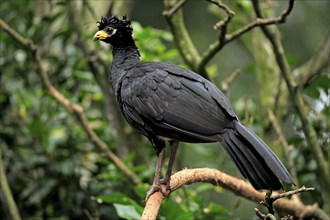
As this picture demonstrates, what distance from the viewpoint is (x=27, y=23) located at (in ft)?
17.8

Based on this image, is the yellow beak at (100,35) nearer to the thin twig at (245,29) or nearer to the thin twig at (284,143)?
the thin twig at (245,29)

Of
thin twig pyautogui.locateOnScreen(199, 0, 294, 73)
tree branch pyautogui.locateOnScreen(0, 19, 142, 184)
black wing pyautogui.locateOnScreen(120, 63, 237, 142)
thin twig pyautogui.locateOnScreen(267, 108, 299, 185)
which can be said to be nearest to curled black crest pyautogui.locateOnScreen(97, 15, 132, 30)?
black wing pyautogui.locateOnScreen(120, 63, 237, 142)

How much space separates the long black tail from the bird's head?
109cm

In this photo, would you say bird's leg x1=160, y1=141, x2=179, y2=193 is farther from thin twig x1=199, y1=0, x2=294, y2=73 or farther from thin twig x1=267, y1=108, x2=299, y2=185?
thin twig x1=267, y1=108, x2=299, y2=185

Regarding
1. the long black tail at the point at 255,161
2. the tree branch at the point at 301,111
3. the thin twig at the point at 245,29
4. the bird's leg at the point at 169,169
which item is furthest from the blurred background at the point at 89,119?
the long black tail at the point at 255,161

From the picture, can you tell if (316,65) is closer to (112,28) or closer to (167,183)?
(112,28)

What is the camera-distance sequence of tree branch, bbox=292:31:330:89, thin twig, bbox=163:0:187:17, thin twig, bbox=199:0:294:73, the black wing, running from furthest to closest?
tree branch, bbox=292:31:330:89, thin twig, bbox=163:0:187:17, thin twig, bbox=199:0:294:73, the black wing

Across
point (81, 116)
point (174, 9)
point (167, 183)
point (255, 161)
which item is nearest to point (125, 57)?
point (174, 9)

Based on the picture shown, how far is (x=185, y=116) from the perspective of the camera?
131 inches

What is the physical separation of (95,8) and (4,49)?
2.60 ft

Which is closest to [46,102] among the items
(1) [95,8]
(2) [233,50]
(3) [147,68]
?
(1) [95,8]

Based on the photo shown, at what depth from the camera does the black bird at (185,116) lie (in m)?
3.05

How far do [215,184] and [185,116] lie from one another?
0.58 meters

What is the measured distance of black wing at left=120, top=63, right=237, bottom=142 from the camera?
327 centimetres
